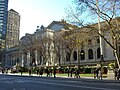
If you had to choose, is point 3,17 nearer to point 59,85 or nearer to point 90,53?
point 90,53

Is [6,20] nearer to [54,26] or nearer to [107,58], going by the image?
[54,26]

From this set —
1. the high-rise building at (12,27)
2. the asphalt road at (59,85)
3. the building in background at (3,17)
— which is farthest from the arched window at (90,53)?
the building in background at (3,17)

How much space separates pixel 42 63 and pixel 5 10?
277 feet

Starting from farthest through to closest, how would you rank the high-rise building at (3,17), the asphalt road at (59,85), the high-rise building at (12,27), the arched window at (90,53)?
the high-rise building at (12,27)
the high-rise building at (3,17)
the arched window at (90,53)
the asphalt road at (59,85)

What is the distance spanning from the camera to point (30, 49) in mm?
57000

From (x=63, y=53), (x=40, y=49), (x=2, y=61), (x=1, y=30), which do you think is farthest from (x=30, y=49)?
(x=1, y=30)

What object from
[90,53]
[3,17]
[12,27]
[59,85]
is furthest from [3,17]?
[59,85]

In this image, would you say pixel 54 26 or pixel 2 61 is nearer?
pixel 54 26

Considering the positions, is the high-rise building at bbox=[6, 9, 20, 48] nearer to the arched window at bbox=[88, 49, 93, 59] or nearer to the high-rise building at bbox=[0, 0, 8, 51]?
the high-rise building at bbox=[0, 0, 8, 51]

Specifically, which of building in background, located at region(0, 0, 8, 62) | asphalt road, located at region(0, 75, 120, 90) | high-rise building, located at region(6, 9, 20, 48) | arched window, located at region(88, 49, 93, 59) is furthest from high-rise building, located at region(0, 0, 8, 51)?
asphalt road, located at region(0, 75, 120, 90)

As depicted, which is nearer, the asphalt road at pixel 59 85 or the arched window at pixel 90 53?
the asphalt road at pixel 59 85

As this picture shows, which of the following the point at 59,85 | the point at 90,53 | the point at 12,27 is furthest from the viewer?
the point at 12,27

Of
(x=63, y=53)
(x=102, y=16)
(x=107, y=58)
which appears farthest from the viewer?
(x=63, y=53)

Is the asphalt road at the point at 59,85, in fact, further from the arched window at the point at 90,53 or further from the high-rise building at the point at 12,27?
the high-rise building at the point at 12,27
